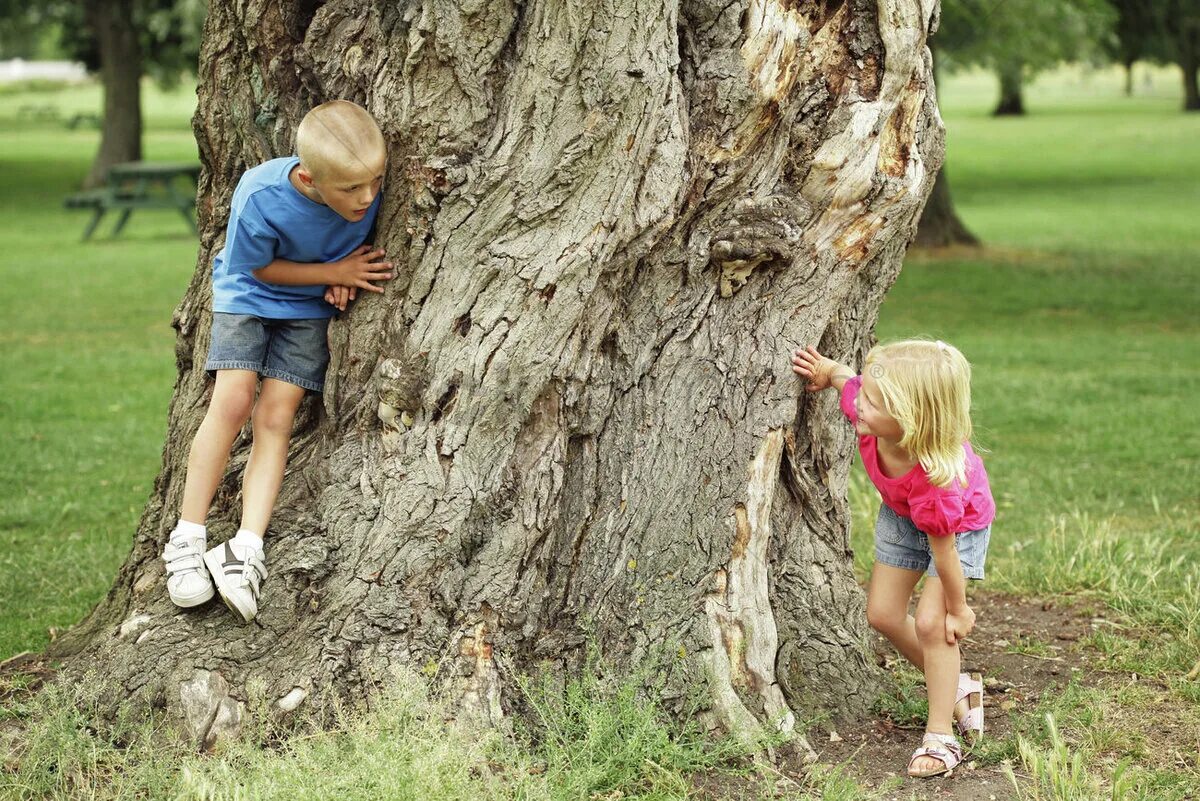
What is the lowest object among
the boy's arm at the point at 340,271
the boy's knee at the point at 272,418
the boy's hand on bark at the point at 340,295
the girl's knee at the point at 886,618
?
the girl's knee at the point at 886,618

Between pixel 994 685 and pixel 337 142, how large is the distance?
9.31ft

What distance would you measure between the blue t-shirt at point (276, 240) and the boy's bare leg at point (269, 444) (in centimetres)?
24

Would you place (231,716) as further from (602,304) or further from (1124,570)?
(1124,570)

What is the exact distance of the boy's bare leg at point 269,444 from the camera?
4.12 meters

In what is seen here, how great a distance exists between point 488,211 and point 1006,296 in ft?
39.5

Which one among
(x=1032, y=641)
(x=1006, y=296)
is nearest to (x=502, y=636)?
(x=1032, y=641)

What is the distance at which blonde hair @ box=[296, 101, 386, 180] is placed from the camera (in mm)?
3764

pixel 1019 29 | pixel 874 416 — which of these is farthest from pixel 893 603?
pixel 1019 29

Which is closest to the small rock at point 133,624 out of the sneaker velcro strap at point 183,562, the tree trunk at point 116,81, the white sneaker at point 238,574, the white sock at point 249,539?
the sneaker velcro strap at point 183,562

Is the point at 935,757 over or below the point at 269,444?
below

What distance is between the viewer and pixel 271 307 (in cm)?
414

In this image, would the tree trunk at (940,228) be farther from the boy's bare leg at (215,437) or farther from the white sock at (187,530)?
the white sock at (187,530)

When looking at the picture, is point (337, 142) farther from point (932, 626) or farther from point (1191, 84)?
point (1191, 84)

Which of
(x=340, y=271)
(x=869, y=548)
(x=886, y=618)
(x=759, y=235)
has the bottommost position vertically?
(x=869, y=548)
